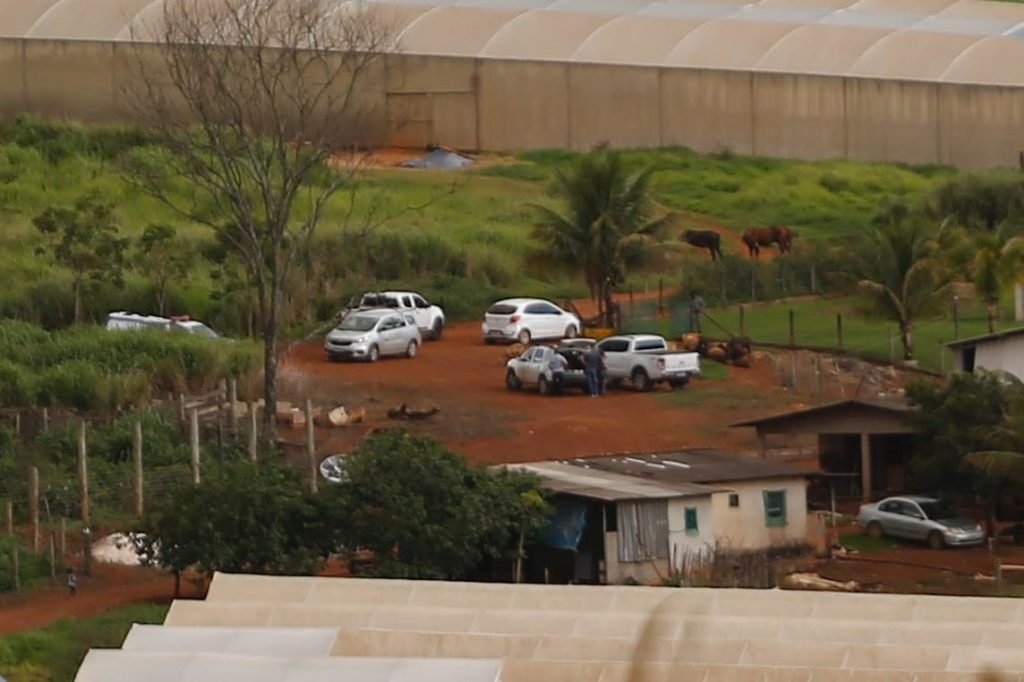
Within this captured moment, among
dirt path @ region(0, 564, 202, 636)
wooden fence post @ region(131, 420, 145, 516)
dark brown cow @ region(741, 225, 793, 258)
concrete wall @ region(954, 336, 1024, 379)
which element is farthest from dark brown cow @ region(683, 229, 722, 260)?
dirt path @ region(0, 564, 202, 636)

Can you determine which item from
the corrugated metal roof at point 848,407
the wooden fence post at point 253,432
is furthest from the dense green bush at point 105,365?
the corrugated metal roof at point 848,407

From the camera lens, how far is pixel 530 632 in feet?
61.4

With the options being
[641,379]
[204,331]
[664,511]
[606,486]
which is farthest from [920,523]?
[204,331]

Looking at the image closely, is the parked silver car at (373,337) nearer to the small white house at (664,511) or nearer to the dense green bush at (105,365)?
the dense green bush at (105,365)

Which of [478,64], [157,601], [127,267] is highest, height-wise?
[478,64]

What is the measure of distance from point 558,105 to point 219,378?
1823 cm

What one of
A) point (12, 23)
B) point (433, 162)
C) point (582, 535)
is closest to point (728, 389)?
point (582, 535)

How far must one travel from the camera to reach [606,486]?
89.9 ft

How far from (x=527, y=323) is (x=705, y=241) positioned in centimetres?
637

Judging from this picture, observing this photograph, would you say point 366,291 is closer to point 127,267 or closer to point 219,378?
point 127,267

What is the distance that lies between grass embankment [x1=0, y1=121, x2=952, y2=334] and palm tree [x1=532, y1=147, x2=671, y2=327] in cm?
88

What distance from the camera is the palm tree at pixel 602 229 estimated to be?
39875 mm

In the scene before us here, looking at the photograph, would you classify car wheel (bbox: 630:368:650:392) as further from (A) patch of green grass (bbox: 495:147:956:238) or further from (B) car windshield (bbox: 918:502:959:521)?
(A) patch of green grass (bbox: 495:147:956:238)

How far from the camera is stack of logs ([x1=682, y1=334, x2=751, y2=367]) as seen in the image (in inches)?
1463
